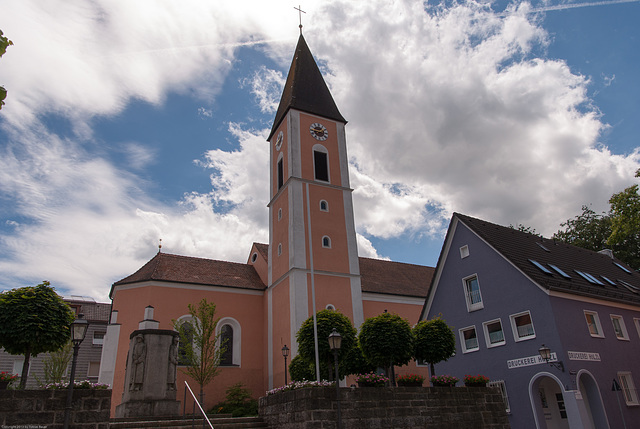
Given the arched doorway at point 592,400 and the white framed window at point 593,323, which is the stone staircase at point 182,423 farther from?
the white framed window at point 593,323

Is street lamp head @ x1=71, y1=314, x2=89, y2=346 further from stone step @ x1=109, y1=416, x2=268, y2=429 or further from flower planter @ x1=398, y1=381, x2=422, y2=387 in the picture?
flower planter @ x1=398, y1=381, x2=422, y2=387

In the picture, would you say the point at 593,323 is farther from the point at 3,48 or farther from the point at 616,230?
the point at 3,48

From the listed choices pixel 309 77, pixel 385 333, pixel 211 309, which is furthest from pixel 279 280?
pixel 309 77

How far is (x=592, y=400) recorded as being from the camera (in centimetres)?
1989

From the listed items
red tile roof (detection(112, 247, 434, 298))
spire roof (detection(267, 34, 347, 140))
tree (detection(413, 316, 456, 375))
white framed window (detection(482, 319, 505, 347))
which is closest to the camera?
tree (detection(413, 316, 456, 375))

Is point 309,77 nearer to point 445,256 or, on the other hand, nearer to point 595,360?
point 445,256

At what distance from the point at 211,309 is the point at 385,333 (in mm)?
10012

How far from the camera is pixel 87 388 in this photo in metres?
12.5

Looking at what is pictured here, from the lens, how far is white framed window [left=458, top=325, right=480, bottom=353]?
23775mm

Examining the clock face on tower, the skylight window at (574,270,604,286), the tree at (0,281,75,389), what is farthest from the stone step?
the clock face on tower

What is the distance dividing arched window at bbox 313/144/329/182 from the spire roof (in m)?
3.11

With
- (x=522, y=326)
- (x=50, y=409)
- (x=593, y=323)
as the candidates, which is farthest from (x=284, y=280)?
(x=50, y=409)

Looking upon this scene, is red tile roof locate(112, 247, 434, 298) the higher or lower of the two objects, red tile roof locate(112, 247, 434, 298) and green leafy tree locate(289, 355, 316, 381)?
the higher

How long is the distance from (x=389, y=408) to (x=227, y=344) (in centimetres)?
1793
